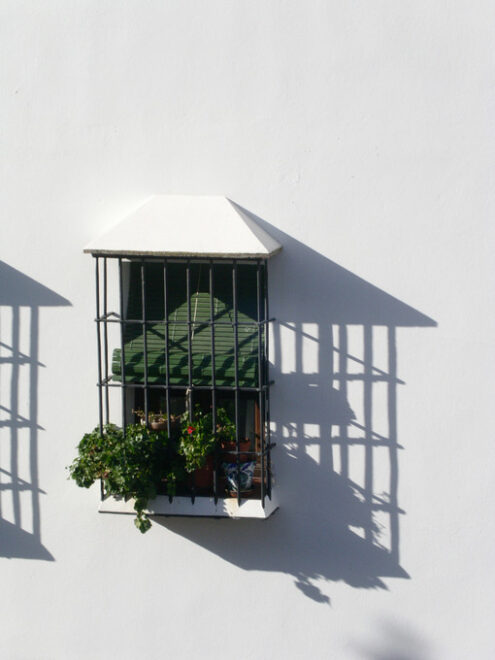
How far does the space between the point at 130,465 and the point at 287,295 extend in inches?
56.3

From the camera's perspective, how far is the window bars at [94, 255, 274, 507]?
582 cm

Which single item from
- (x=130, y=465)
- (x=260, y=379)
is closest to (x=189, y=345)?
(x=260, y=379)

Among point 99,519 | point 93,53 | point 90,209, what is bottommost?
point 99,519

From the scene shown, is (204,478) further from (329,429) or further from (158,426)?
(329,429)

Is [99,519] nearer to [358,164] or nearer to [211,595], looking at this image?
[211,595]

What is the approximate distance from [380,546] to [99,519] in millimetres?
1831

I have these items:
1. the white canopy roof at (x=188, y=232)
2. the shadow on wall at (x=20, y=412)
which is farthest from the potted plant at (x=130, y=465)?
the white canopy roof at (x=188, y=232)

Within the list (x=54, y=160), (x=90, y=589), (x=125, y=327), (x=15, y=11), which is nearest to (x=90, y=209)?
(x=54, y=160)

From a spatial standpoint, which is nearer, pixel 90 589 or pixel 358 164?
pixel 358 164

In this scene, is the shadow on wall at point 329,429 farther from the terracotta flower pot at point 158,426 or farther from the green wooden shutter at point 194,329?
the terracotta flower pot at point 158,426

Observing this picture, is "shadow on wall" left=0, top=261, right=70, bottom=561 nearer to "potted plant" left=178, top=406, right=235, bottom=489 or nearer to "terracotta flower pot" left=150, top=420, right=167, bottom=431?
"terracotta flower pot" left=150, top=420, right=167, bottom=431

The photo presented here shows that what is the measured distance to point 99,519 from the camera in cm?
619

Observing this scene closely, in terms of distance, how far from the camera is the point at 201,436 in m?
5.73

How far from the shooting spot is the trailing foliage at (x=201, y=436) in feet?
18.8
